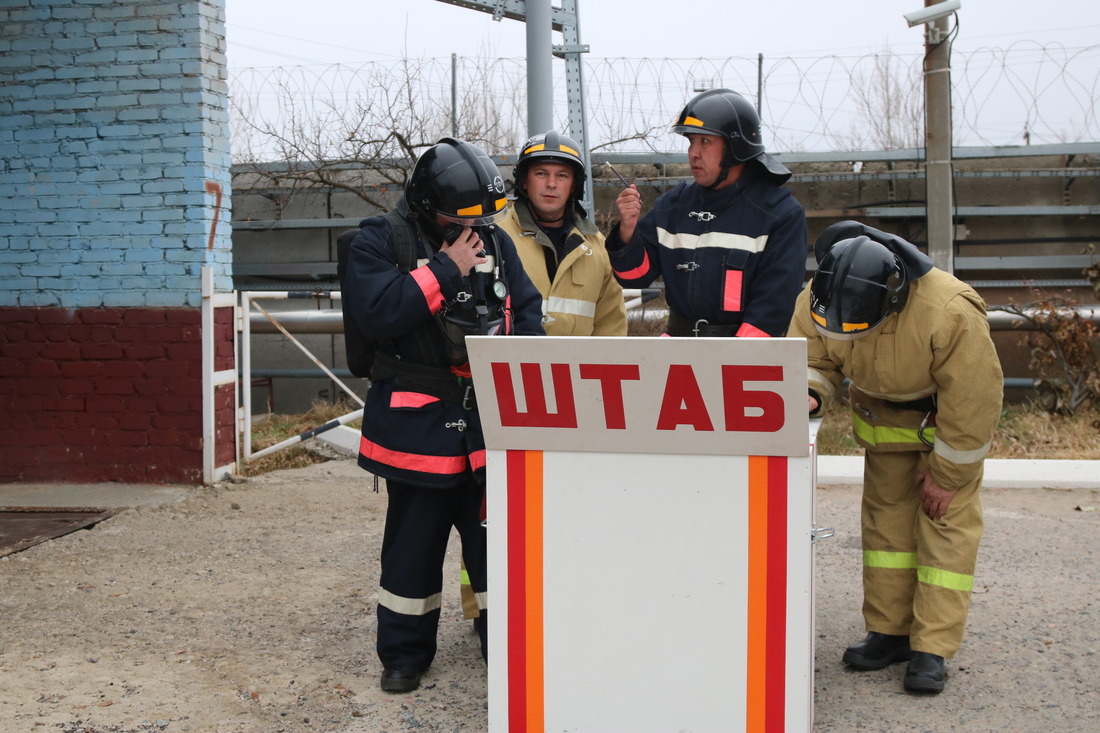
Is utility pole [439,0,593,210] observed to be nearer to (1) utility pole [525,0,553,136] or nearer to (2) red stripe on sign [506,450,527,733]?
(1) utility pole [525,0,553,136]

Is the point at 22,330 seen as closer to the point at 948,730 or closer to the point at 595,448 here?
the point at 595,448

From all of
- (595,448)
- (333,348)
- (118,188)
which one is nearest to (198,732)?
(595,448)

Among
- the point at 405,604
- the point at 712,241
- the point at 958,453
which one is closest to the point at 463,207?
the point at 712,241

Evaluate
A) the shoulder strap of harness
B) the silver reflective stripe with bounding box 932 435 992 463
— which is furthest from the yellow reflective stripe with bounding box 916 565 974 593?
the shoulder strap of harness

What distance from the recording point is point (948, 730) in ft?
11.0

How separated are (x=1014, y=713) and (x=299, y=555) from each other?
11.1 ft

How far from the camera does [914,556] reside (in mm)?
3871

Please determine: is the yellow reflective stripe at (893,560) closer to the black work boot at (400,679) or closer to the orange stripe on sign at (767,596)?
the orange stripe on sign at (767,596)

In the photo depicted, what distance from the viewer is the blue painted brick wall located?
6.56 metres

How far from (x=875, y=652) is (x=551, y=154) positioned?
2.24m

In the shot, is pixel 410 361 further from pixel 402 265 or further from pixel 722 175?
pixel 722 175

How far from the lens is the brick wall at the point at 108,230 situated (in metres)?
6.57

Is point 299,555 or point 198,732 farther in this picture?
point 299,555

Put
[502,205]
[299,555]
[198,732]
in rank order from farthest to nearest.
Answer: [299,555] < [502,205] < [198,732]
